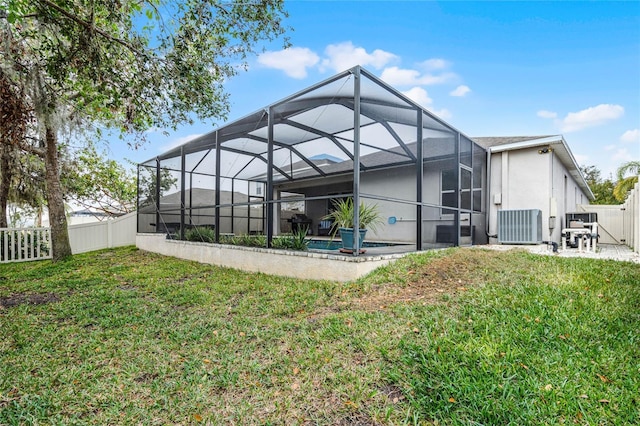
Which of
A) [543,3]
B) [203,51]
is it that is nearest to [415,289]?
[203,51]

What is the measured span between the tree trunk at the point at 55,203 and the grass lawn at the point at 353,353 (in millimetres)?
4714

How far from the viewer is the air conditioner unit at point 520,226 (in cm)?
755

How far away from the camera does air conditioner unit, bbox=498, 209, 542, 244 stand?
24.8 feet

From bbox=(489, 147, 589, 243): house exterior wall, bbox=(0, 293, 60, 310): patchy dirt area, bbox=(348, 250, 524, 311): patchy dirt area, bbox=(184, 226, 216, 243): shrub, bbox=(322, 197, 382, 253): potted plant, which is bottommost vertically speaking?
bbox=(0, 293, 60, 310): patchy dirt area

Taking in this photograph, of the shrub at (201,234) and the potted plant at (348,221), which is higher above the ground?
the potted plant at (348,221)

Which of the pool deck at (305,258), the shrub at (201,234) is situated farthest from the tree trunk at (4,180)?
the pool deck at (305,258)

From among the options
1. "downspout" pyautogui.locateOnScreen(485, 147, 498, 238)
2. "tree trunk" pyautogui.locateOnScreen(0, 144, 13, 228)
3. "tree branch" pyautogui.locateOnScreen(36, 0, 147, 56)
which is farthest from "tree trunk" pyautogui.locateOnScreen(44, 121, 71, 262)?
"downspout" pyautogui.locateOnScreen(485, 147, 498, 238)

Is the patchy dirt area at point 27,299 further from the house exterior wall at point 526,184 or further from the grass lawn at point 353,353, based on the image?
the house exterior wall at point 526,184

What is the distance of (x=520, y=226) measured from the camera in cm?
773

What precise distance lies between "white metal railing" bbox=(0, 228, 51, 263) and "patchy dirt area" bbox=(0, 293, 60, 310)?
4895 mm

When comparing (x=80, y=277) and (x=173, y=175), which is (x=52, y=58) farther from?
(x=173, y=175)

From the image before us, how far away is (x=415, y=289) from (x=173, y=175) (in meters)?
8.93

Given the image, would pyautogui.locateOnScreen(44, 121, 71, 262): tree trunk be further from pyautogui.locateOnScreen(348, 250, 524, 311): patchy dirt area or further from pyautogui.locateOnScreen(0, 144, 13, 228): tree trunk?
pyautogui.locateOnScreen(348, 250, 524, 311): patchy dirt area

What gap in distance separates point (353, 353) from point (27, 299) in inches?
206
